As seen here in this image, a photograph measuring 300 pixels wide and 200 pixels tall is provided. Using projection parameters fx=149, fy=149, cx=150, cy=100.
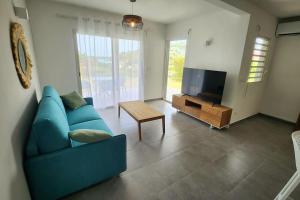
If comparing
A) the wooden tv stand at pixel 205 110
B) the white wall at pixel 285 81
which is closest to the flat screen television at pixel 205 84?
the wooden tv stand at pixel 205 110

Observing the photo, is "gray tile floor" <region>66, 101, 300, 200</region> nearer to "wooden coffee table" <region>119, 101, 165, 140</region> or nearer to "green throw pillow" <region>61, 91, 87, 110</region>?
"wooden coffee table" <region>119, 101, 165, 140</region>

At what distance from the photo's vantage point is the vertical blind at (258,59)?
3.35 meters

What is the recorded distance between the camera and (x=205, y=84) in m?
3.46

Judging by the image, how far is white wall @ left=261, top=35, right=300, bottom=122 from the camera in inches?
138

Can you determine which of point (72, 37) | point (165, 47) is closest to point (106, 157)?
point (72, 37)

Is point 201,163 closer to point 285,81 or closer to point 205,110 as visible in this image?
point 205,110

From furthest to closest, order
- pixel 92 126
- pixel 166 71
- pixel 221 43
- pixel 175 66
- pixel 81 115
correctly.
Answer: pixel 166 71 → pixel 175 66 → pixel 221 43 → pixel 81 115 → pixel 92 126

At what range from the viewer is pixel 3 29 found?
1340 millimetres

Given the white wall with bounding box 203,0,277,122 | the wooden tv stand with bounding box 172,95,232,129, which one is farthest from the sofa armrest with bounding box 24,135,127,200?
the white wall with bounding box 203,0,277,122

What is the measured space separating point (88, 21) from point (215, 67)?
320cm

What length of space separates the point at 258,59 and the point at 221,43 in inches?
40.5

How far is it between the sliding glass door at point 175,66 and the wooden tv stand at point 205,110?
0.99m

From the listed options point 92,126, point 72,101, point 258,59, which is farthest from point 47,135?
point 258,59

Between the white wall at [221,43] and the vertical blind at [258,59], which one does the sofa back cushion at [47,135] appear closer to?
the white wall at [221,43]
